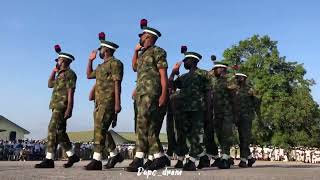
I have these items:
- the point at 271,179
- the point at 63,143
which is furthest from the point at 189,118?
the point at 271,179

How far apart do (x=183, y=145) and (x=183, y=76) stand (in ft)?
4.48

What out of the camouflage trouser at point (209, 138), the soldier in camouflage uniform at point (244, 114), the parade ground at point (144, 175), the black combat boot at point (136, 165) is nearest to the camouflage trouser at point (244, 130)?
the soldier in camouflage uniform at point (244, 114)

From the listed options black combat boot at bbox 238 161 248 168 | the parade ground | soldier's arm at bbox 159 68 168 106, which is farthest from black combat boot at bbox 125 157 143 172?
black combat boot at bbox 238 161 248 168

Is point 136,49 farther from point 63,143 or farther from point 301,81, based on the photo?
point 301,81

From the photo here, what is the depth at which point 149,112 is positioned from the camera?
7.83m

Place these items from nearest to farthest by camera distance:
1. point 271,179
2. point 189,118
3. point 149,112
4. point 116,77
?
1. point 271,179
2. point 149,112
3. point 116,77
4. point 189,118

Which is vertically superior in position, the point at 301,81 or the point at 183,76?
the point at 301,81

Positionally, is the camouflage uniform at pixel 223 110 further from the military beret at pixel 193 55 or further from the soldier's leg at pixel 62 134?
the soldier's leg at pixel 62 134

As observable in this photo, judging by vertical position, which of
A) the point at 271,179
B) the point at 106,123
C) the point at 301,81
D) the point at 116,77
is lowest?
the point at 271,179

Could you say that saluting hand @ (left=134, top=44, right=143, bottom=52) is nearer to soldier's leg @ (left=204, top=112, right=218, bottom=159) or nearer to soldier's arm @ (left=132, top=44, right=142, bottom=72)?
soldier's arm @ (left=132, top=44, right=142, bottom=72)

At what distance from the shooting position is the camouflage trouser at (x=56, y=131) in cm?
939

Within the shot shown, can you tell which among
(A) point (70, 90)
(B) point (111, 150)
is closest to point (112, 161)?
(B) point (111, 150)

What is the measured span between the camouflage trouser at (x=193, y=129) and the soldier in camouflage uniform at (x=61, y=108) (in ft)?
7.24

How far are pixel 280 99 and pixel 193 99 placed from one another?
34116mm
